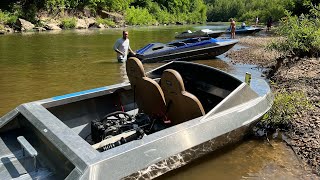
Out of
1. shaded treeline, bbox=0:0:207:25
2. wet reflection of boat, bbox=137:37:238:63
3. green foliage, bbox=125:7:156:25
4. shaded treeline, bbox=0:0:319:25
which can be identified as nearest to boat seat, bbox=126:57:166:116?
wet reflection of boat, bbox=137:37:238:63

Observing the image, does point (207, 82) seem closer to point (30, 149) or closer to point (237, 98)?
point (237, 98)

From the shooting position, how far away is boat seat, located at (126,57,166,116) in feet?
15.4

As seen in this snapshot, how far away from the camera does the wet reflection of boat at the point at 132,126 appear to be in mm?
A: 3311

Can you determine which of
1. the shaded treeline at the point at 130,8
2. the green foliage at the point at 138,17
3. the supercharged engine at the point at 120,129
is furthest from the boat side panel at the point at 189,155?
the green foliage at the point at 138,17

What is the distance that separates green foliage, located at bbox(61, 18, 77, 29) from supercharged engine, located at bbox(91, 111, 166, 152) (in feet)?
116

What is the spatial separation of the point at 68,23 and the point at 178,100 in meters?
36.4

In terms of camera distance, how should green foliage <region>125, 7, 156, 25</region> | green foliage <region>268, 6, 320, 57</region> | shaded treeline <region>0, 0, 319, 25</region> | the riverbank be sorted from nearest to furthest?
the riverbank < green foliage <region>268, 6, 320, 57</region> < shaded treeline <region>0, 0, 319, 25</region> < green foliage <region>125, 7, 156, 25</region>

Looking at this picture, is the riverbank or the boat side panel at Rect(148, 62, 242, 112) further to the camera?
the boat side panel at Rect(148, 62, 242, 112)

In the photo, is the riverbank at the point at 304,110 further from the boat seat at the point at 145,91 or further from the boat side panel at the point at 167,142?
the boat seat at the point at 145,91

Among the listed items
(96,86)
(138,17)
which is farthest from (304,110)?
(138,17)

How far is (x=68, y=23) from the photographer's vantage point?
38500 millimetres

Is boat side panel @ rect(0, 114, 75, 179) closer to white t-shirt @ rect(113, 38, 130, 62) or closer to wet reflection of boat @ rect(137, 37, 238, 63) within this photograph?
white t-shirt @ rect(113, 38, 130, 62)

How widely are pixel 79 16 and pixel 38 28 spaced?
1027 centimetres

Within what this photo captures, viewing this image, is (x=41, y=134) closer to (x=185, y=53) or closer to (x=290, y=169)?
(x=290, y=169)
